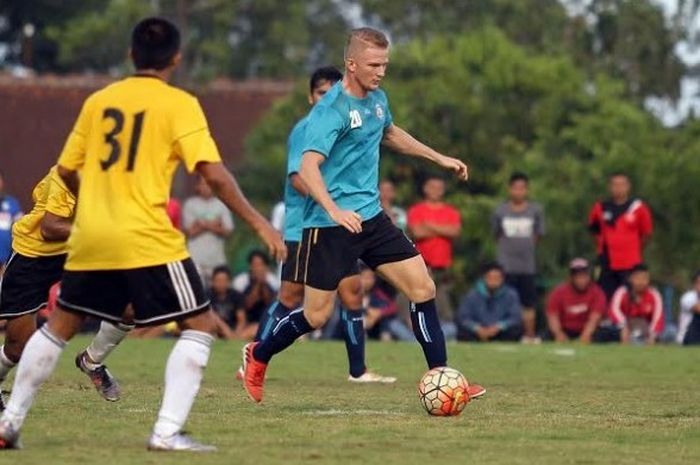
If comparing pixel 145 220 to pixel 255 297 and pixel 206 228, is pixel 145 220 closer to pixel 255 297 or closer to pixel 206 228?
pixel 255 297

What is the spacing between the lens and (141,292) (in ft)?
30.4

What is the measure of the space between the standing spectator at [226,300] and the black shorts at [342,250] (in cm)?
1173

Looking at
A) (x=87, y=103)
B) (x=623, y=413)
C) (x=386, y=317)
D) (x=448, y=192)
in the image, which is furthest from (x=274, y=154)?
(x=87, y=103)

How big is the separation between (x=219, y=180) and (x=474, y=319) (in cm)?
1502

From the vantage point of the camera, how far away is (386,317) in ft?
79.5

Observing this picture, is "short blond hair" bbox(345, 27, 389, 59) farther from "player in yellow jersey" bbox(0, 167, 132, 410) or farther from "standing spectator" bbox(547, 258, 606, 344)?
"standing spectator" bbox(547, 258, 606, 344)

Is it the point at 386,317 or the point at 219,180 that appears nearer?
the point at 219,180

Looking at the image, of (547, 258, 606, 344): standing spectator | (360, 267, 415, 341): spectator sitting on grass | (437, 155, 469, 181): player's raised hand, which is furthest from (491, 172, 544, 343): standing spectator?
(437, 155, 469, 181): player's raised hand

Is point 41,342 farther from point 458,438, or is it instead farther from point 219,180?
point 458,438

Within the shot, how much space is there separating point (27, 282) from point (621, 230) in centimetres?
1289

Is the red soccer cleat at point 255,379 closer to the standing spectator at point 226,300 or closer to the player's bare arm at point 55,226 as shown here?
the player's bare arm at point 55,226

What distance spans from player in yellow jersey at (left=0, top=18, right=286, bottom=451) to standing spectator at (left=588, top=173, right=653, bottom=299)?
14878mm

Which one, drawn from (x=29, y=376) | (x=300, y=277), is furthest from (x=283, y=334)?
(x=29, y=376)

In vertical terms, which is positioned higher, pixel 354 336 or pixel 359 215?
pixel 359 215
